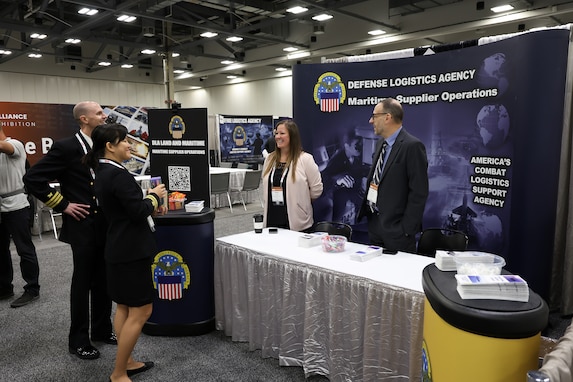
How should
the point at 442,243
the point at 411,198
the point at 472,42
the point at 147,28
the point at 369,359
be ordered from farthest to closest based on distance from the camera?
the point at 147,28
the point at 472,42
the point at 442,243
the point at 411,198
the point at 369,359

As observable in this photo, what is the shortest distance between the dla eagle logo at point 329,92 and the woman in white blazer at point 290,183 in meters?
1.14

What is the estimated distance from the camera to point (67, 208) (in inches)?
100

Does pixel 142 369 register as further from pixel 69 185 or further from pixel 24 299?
pixel 24 299

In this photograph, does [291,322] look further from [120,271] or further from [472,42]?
[472,42]

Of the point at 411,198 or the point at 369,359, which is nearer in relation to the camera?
the point at 369,359

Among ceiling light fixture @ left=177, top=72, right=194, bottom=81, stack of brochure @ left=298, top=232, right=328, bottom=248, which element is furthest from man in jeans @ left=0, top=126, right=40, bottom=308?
ceiling light fixture @ left=177, top=72, right=194, bottom=81

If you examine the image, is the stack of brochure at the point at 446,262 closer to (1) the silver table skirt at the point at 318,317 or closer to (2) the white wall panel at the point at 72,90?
(1) the silver table skirt at the point at 318,317

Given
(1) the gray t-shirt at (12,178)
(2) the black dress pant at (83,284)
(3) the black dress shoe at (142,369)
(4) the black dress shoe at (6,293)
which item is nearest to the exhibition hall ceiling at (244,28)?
(1) the gray t-shirt at (12,178)

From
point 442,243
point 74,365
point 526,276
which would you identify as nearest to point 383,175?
point 442,243

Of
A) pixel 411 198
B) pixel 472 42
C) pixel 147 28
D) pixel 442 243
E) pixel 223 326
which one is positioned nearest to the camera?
pixel 411 198

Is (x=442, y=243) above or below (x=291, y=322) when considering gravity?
above

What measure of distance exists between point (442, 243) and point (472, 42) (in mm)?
1681

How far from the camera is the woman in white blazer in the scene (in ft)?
10.3

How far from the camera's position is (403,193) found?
2523 millimetres
